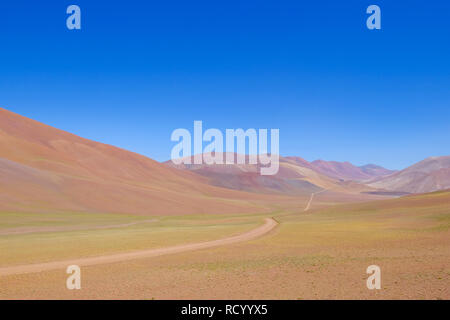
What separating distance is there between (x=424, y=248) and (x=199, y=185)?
→ 143m

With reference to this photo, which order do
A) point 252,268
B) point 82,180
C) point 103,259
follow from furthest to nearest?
1. point 82,180
2. point 103,259
3. point 252,268

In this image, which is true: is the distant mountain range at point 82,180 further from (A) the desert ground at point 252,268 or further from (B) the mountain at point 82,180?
(A) the desert ground at point 252,268

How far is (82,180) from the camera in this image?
102 m

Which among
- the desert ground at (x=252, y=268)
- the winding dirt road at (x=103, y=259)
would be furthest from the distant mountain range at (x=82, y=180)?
the winding dirt road at (x=103, y=259)

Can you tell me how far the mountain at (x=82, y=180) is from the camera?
278 ft

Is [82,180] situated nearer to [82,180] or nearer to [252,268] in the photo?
[82,180]

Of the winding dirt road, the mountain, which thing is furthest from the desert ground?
the mountain

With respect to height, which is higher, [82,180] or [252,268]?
[82,180]

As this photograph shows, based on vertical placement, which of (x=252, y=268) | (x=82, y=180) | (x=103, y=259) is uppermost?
(x=82, y=180)

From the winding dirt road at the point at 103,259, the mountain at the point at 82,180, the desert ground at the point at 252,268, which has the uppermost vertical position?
the mountain at the point at 82,180

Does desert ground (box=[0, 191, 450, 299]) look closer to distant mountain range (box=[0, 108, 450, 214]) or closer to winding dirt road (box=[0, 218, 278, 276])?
winding dirt road (box=[0, 218, 278, 276])

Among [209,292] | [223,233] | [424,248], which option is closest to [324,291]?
[209,292]

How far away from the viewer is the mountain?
84.8m

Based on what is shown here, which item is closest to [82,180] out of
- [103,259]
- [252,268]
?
[103,259]
